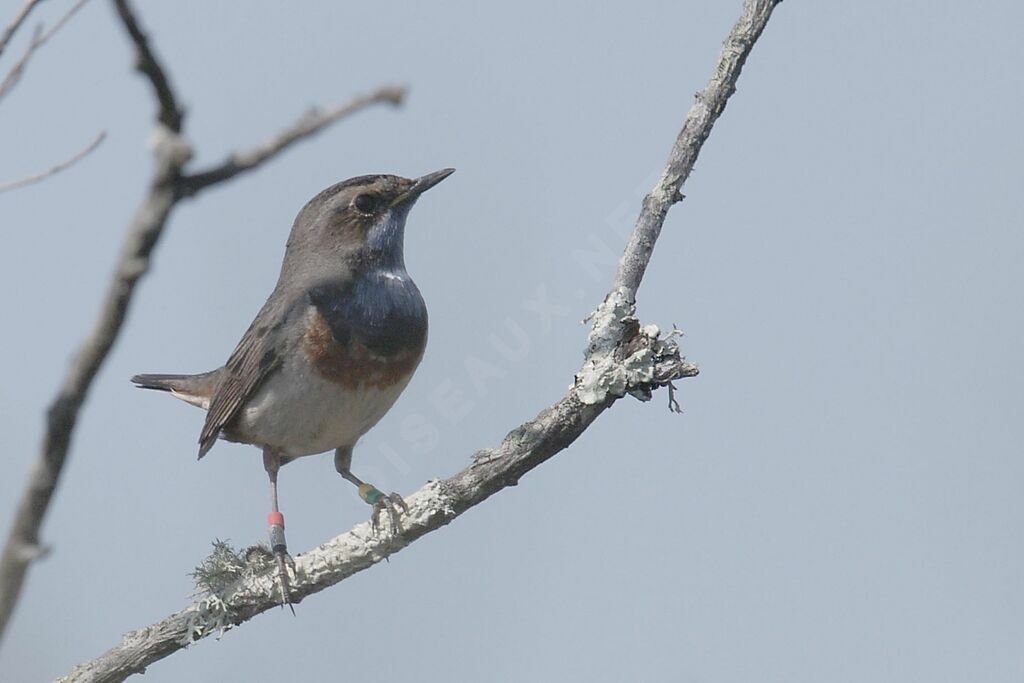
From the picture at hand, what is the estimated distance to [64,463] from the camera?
200cm

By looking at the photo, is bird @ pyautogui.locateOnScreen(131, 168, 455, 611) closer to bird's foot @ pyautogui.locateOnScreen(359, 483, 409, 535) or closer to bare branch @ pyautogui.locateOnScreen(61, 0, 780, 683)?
bird's foot @ pyautogui.locateOnScreen(359, 483, 409, 535)

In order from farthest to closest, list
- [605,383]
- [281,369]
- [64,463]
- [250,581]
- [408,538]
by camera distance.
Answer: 1. [281,369]
2. [250,581]
3. [408,538]
4. [605,383]
5. [64,463]

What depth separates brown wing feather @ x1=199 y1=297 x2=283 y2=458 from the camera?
7273 mm

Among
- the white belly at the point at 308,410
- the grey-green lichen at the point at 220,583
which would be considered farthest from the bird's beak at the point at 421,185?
the grey-green lichen at the point at 220,583

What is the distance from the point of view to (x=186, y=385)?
8.88m

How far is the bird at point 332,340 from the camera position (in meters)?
7.07

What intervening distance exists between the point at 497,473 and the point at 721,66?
1913 millimetres

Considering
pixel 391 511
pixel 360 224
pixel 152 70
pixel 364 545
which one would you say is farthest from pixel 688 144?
pixel 152 70

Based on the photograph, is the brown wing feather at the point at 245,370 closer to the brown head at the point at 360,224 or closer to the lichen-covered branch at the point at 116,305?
the brown head at the point at 360,224

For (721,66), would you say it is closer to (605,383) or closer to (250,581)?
(605,383)

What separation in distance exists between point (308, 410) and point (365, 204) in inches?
56.0

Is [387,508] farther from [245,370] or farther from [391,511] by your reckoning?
[245,370]

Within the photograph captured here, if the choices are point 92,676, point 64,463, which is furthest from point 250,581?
point 64,463

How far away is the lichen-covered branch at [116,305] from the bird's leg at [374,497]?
344cm
